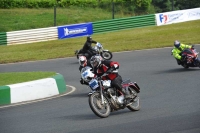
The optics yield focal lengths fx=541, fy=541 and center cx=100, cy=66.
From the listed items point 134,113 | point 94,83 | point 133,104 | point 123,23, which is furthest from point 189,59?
point 123,23

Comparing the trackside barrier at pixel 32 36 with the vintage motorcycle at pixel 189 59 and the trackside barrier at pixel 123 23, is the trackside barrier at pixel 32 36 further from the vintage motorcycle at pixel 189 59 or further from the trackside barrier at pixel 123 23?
the vintage motorcycle at pixel 189 59

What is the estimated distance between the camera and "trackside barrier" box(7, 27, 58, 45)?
34.2 m

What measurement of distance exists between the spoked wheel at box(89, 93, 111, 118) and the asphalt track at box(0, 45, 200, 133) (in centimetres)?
13

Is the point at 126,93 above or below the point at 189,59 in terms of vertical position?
above

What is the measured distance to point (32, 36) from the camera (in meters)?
34.7

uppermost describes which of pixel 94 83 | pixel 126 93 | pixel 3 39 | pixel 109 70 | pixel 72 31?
pixel 109 70

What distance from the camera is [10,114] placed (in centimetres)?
1170

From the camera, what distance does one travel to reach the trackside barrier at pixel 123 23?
119 ft

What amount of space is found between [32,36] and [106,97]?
2452cm

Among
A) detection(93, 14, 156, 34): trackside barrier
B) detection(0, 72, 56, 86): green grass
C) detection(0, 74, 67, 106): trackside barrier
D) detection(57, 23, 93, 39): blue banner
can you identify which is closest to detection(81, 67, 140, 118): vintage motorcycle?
detection(0, 74, 67, 106): trackside barrier

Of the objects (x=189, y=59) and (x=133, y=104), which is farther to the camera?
(x=189, y=59)

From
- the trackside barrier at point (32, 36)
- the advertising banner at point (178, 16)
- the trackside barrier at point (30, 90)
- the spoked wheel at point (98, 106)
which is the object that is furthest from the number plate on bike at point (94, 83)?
the advertising banner at point (178, 16)

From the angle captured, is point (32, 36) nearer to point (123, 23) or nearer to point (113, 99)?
point (123, 23)

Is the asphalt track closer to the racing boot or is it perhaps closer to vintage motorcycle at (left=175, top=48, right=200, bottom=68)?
vintage motorcycle at (left=175, top=48, right=200, bottom=68)
